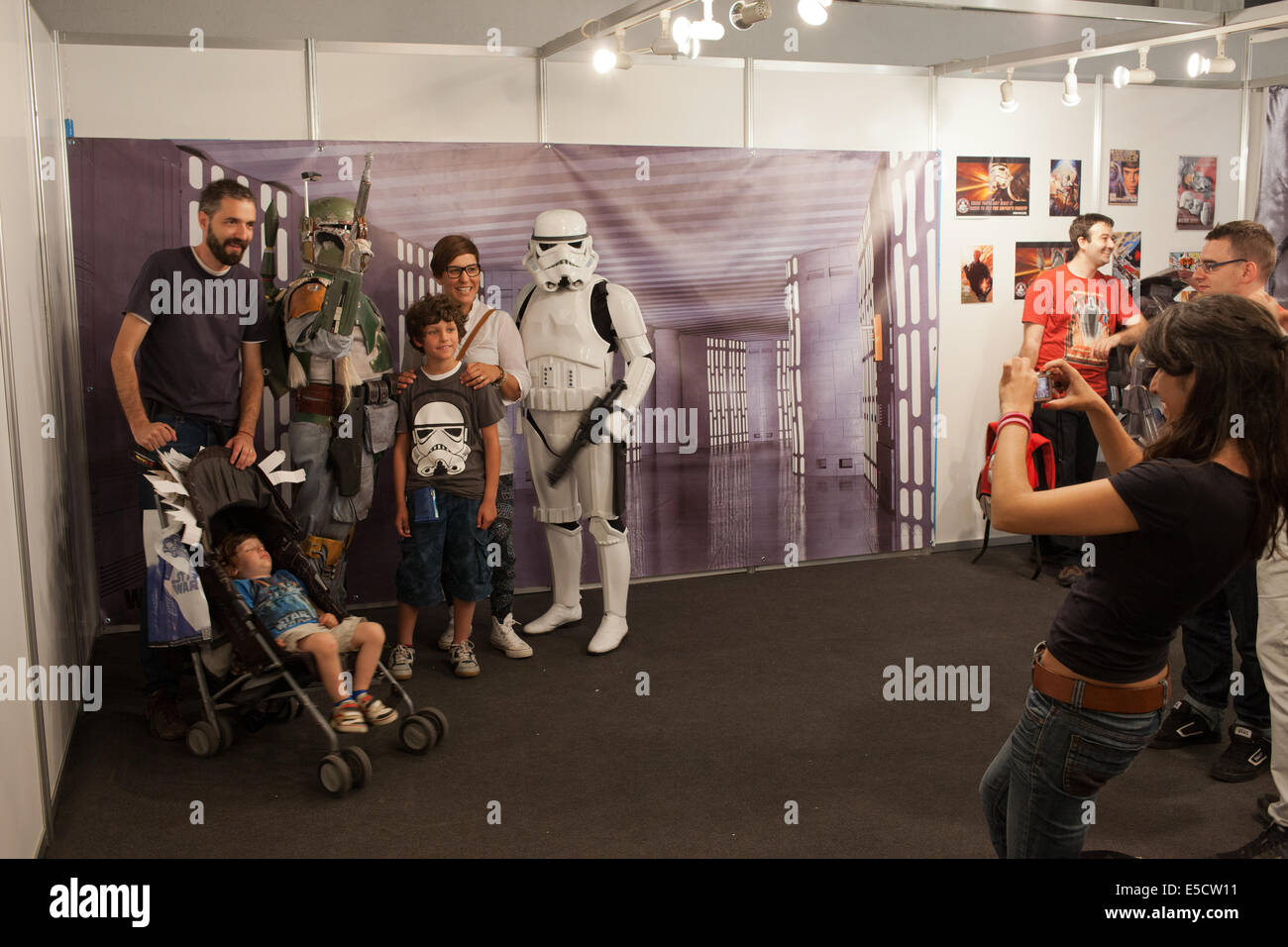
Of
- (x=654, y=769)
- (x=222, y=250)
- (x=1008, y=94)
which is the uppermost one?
(x=1008, y=94)

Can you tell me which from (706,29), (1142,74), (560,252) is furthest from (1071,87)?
(560,252)

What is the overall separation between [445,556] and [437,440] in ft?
1.57

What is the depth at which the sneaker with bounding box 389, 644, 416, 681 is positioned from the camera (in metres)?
4.35

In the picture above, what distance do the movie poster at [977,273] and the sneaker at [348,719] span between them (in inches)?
176

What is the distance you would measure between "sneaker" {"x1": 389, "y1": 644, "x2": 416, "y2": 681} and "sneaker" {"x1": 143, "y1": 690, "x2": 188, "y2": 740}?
82cm

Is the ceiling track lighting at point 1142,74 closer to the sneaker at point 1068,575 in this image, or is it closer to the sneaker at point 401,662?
the sneaker at point 1068,575

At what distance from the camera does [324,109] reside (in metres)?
5.11

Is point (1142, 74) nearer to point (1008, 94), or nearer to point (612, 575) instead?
point (1008, 94)

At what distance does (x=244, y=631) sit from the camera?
3.44 meters

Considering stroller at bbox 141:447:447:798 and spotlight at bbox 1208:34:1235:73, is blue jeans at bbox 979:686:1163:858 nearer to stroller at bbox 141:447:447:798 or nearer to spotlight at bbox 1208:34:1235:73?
stroller at bbox 141:447:447:798

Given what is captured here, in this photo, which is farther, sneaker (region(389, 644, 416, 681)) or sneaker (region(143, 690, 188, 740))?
sneaker (region(389, 644, 416, 681))

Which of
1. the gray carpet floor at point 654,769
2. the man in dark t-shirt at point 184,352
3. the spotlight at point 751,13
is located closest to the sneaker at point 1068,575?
the gray carpet floor at point 654,769

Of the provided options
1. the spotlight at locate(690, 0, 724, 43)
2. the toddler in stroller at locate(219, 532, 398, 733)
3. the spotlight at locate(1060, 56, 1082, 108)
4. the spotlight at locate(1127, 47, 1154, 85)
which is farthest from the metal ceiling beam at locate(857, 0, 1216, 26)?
the toddler in stroller at locate(219, 532, 398, 733)

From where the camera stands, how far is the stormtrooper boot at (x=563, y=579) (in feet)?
16.1
